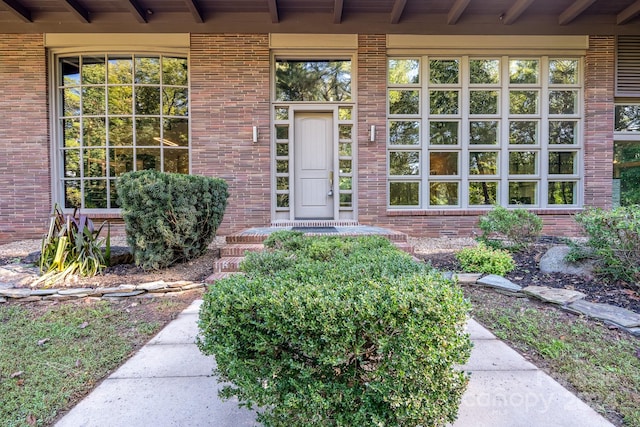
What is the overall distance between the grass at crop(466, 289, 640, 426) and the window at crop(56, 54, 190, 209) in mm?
6188

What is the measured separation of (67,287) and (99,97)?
184 inches

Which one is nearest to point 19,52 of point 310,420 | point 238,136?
point 238,136

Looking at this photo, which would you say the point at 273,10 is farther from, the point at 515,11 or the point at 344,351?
the point at 344,351

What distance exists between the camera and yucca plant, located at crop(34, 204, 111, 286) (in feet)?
12.4

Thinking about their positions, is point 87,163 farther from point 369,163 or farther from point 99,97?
point 369,163

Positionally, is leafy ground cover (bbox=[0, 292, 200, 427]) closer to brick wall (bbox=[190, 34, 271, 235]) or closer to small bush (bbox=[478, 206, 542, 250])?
brick wall (bbox=[190, 34, 271, 235])

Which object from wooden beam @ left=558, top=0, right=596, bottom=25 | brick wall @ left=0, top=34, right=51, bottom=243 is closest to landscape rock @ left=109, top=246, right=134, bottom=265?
brick wall @ left=0, top=34, right=51, bottom=243

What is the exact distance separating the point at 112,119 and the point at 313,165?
4.21 m

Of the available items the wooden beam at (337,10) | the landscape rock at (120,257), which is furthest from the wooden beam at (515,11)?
the landscape rock at (120,257)

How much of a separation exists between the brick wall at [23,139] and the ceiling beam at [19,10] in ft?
0.98

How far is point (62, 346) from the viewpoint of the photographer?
240 cm

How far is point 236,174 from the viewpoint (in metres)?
6.41

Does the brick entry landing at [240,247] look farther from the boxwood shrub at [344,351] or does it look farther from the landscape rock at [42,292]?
the boxwood shrub at [344,351]

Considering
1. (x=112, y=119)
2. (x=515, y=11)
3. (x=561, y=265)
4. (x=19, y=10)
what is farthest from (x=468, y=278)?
(x=19, y=10)
